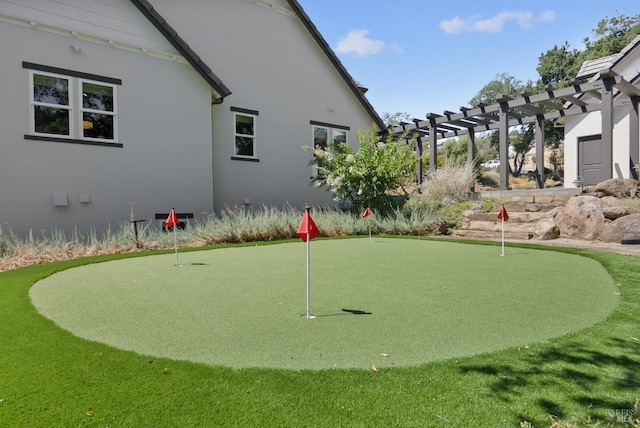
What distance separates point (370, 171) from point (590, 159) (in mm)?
11930

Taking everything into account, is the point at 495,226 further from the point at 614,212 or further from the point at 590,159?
the point at 590,159

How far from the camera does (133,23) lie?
1015cm

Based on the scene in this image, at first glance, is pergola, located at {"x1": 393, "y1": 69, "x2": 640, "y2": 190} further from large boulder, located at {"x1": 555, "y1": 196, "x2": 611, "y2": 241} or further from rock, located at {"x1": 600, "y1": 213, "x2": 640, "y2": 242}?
rock, located at {"x1": 600, "y1": 213, "x2": 640, "y2": 242}

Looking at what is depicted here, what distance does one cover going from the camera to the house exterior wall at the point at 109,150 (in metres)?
8.65

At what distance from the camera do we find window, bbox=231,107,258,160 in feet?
42.0

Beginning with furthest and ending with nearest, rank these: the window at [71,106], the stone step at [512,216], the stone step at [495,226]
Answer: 1. the stone step at [512,216]
2. the stone step at [495,226]
3. the window at [71,106]

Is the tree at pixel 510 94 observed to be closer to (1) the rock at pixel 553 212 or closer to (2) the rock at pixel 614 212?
(1) the rock at pixel 553 212

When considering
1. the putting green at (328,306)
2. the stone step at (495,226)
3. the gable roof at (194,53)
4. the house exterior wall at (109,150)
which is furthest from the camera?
the gable roof at (194,53)

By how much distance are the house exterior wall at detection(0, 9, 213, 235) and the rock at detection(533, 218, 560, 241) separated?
8706 millimetres

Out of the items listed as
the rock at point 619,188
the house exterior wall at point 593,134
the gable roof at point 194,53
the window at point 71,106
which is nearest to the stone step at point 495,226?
the rock at point 619,188

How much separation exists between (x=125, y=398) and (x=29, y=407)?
A: 0.44m

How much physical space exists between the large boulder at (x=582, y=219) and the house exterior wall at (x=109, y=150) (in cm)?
931

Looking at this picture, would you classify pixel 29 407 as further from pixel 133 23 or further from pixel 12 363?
pixel 133 23

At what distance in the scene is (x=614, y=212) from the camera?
28.0 feet
